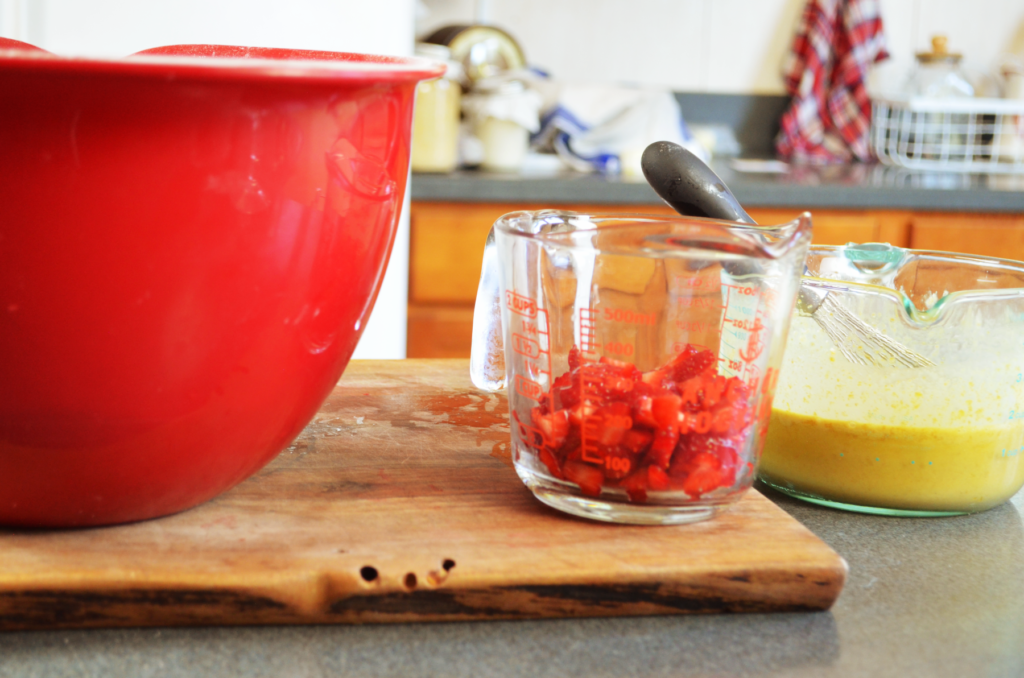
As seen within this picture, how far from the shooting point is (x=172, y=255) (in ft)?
1.19

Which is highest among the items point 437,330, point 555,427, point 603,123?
point 603,123

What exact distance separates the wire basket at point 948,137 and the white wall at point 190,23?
1.23m

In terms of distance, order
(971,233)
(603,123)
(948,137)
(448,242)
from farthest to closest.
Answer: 1. (948,137)
2. (603,123)
3. (971,233)
4. (448,242)

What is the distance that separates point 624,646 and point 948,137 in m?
2.22

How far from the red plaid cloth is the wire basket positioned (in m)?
0.05

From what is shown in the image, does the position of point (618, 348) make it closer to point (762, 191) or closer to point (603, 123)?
point (762, 191)

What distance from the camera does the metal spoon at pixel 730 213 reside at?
1.62 feet

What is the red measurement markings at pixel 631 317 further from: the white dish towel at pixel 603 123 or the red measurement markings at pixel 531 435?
the white dish towel at pixel 603 123

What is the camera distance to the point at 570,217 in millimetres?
502

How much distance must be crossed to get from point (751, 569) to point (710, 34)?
2187 millimetres

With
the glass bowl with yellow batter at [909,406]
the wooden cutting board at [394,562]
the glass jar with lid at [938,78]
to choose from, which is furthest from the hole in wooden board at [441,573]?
the glass jar with lid at [938,78]

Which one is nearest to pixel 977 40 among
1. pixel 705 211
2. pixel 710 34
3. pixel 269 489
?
pixel 710 34

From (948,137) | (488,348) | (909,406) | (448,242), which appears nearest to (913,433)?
(909,406)

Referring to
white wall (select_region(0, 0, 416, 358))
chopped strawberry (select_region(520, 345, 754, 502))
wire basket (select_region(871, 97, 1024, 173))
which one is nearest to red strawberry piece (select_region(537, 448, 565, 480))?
chopped strawberry (select_region(520, 345, 754, 502))
